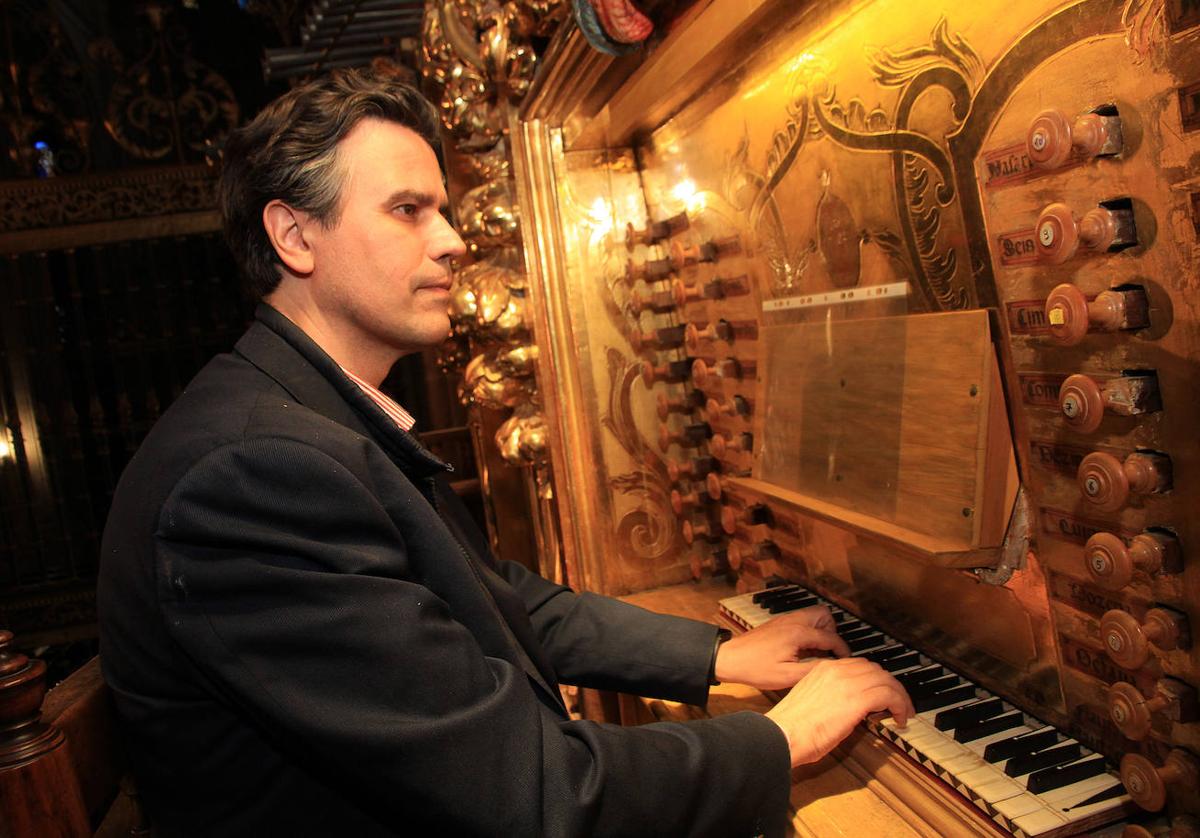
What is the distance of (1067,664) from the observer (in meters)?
1.33

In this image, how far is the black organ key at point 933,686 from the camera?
1497 mm

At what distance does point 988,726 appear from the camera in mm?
1355

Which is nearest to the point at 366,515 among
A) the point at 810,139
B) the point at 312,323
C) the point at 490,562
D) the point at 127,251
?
the point at 312,323

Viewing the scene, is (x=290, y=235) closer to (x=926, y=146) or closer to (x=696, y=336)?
(x=926, y=146)

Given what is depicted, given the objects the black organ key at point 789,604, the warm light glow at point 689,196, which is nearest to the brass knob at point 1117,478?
the black organ key at point 789,604

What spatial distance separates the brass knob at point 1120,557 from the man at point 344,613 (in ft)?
1.23

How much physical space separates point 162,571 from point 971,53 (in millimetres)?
1326

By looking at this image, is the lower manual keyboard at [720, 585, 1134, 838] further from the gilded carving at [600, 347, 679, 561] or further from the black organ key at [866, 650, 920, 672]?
the gilded carving at [600, 347, 679, 561]

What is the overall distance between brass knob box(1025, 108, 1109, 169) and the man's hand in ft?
2.97

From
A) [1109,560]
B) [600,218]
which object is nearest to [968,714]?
[1109,560]

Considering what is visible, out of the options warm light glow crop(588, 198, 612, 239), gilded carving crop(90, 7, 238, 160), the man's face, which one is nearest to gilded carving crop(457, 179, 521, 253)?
warm light glow crop(588, 198, 612, 239)

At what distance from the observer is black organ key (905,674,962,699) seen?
1.50 meters

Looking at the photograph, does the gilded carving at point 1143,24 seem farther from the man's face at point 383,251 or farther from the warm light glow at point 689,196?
the warm light glow at point 689,196

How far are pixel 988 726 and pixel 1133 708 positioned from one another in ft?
0.90
